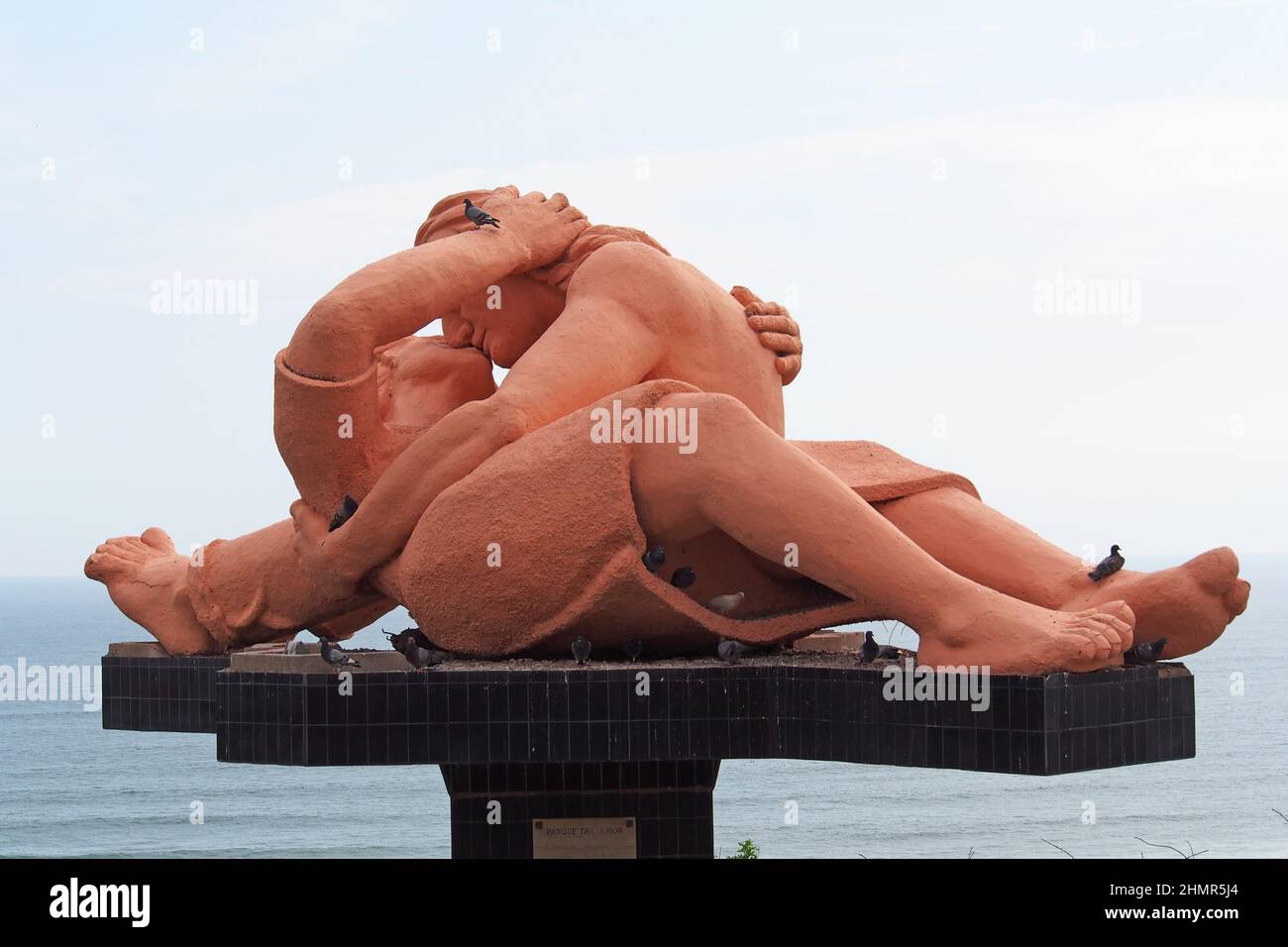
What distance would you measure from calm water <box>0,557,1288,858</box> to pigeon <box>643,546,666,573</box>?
88.3 ft

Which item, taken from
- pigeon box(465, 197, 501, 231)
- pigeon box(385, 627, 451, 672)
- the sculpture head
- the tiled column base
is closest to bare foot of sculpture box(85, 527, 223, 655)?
pigeon box(385, 627, 451, 672)

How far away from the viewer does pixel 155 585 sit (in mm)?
10703

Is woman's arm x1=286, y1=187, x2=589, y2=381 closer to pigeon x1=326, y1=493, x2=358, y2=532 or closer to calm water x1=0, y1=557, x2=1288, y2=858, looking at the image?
pigeon x1=326, y1=493, x2=358, y2=532

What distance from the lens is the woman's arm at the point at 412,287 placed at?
892 cm

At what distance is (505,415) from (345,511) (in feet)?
3.51

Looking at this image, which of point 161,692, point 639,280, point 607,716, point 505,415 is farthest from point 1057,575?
point 161,692

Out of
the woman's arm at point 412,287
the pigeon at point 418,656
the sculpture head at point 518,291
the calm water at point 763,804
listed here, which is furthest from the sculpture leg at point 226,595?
the calm water at point 763,804

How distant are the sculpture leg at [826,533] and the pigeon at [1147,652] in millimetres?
275

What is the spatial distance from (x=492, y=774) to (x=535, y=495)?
161 cm

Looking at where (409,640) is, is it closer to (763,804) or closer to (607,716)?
(607,716)

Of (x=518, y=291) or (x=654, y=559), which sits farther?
(x=518, y=291)

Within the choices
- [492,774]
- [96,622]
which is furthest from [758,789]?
[96,622]

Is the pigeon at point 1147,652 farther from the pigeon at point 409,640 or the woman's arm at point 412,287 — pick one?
the woman's arm at point 412,287

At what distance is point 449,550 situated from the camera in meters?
8.66
